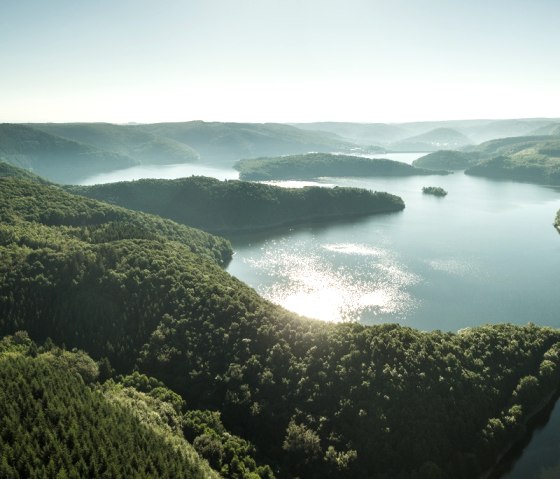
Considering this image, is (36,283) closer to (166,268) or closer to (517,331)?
(166,268)

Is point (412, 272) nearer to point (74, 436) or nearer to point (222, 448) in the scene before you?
point (222, 448)

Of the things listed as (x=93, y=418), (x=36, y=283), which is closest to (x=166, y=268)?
(x=36, y=283)

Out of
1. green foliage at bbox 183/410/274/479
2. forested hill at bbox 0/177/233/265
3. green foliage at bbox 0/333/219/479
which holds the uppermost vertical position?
forested hill at bbox 0/177/233/265

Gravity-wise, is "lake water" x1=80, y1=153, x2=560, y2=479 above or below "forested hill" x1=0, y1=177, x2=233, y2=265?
below

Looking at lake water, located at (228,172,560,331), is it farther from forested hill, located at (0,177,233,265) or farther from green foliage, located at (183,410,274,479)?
green foliage, located at (183,410,274,479)

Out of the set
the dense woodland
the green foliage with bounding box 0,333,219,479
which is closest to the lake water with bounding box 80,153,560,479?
the dense woodland

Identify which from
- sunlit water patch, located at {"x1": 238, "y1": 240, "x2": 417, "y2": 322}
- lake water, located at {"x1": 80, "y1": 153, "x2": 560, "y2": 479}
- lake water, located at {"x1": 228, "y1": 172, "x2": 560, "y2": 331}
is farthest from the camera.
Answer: sunlit water patch, located at {"x1": 238, "y1": 240, "x2": 417, "y2": 322}

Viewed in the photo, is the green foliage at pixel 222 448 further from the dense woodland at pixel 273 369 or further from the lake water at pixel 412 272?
the lake water at pixel 412 272
